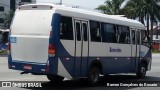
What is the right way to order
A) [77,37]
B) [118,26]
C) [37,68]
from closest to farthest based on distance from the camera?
[37,68], [77,37], [118,26]

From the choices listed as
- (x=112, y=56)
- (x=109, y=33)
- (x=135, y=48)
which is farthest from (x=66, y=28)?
(x=135, y=48)

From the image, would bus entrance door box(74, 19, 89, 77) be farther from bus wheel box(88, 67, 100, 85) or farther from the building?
the building

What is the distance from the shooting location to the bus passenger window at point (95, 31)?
15.3 m

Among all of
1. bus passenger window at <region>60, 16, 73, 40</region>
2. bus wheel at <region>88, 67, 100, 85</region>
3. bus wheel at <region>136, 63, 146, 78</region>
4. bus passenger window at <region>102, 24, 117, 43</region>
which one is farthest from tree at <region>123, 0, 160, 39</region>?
bus passenger window at <region>60, 16, 73, 40</region>

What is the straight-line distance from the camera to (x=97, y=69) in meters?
15.8

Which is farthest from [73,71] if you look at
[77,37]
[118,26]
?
[118,26]

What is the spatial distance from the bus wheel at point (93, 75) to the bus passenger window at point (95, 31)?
111cm

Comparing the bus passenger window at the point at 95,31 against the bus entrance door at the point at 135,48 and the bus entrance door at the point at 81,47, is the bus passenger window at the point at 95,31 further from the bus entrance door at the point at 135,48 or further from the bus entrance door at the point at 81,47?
the bus entrance door at the point at 135,48

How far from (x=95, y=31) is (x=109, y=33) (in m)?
1.17

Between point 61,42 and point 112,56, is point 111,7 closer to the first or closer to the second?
point 112,56

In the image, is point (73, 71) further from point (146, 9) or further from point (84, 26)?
point (146, 9)

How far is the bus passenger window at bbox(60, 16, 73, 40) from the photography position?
13688mm

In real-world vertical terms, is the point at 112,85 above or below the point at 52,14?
below

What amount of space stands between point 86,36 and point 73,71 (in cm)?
147
